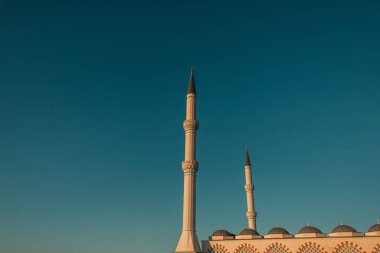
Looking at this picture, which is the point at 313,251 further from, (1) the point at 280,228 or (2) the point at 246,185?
(2) the point at 246,185

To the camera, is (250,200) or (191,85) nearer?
(191,85)

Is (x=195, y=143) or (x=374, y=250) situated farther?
(x=195, y=143)

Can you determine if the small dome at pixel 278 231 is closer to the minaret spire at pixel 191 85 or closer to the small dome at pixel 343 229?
the small dome at pixel 343 229

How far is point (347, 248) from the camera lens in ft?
119

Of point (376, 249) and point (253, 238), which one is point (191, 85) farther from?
point (376, 249)

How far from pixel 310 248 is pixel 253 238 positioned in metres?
6.48

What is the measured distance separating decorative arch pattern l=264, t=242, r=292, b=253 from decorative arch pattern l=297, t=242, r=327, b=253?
157cm

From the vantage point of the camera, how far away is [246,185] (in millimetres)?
56344

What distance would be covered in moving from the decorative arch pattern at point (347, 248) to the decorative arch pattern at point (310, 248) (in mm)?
1507

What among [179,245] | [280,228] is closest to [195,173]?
[179,245]

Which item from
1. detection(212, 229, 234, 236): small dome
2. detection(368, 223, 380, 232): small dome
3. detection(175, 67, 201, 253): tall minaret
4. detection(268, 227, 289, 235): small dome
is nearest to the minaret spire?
detection(175, 67, 201, 253): tall minaret

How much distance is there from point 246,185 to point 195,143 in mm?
18251

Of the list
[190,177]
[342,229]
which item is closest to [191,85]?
[190,177]

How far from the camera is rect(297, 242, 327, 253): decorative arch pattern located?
37125 millimetres
